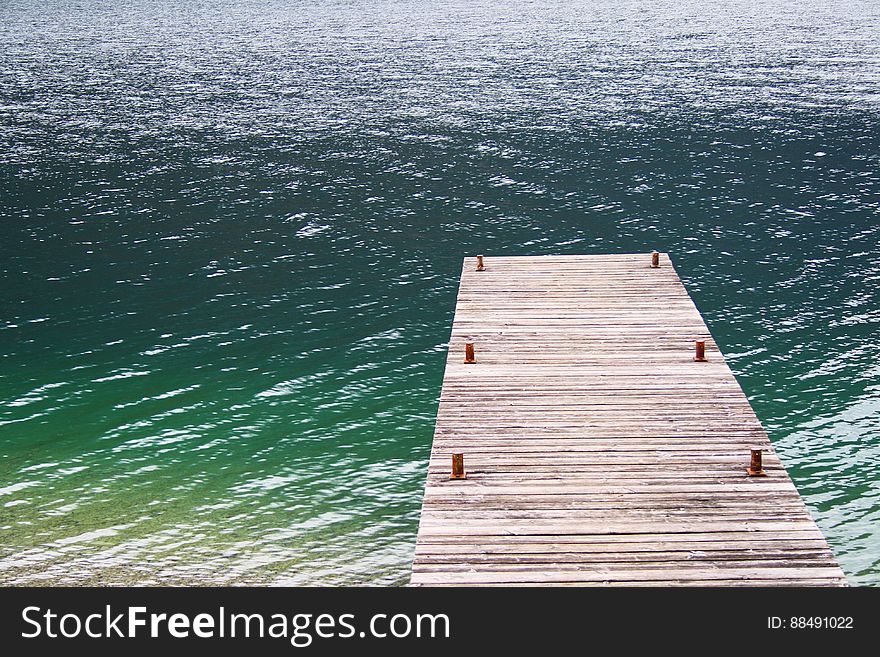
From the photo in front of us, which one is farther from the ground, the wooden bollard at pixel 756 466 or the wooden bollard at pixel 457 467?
the wooden bollard at pixel 457 467

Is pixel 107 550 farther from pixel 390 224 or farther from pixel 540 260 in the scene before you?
pixel 390 224

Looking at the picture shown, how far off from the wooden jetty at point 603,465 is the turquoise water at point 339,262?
222cm

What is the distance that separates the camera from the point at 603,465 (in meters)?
19.9

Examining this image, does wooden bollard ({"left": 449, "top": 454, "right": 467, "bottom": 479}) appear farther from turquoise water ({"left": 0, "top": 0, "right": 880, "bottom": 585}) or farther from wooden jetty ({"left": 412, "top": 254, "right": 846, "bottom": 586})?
turquoise water ({"left": 0, "top": 0, "right": 880, "bottom": 585})

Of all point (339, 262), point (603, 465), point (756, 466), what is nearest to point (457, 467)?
point (603, 465)

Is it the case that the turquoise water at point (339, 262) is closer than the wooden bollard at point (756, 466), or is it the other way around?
the wooden bollard at point (756, 466)

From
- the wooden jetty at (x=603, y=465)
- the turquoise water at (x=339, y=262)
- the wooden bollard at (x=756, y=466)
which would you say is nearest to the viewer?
the wooden jetty at (x=603, y=465)

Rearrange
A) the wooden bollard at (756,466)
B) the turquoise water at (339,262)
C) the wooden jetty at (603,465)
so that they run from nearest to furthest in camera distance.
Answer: the wooden jetty at (603,465) < the wooden bollard at (756,466) < the turquoise water at (339,262)

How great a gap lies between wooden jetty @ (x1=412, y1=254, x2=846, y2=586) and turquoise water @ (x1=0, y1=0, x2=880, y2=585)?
2216 mm

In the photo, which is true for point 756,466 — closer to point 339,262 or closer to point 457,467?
point 457,467

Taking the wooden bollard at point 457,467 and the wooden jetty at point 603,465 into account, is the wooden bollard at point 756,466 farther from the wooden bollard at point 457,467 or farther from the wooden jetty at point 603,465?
the wooden bollard at point 457,467

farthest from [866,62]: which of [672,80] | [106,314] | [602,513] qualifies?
[602,513]

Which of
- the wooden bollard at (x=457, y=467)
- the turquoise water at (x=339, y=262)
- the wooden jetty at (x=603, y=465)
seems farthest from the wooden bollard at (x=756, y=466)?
the wooden bollard at (x=457, y=467)

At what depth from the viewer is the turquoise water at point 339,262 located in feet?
73.9
